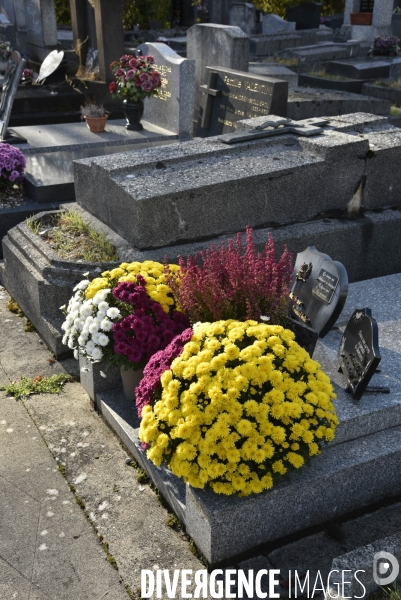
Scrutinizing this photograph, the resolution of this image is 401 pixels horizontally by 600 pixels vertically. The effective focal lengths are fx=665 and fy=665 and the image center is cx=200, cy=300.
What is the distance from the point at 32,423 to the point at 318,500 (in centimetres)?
194

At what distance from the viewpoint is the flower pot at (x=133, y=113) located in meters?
10.1

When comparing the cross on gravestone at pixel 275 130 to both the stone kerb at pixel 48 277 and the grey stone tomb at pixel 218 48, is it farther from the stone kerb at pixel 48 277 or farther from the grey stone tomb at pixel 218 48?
the grey stone tomb at pixel 218 48

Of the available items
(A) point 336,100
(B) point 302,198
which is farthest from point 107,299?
(A) point 336,100

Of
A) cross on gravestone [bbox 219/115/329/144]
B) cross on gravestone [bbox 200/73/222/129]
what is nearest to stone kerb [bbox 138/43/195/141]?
cross on gravestone [bbox 200/73/222/129]

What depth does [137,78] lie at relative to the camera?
9648 mm

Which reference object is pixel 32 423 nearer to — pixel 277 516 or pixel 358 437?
pixel 277 516

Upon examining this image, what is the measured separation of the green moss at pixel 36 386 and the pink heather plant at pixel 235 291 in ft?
4.14

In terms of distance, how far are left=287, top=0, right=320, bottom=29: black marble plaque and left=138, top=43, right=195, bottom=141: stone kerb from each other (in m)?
18.2

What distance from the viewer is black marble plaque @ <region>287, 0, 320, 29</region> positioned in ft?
85.8

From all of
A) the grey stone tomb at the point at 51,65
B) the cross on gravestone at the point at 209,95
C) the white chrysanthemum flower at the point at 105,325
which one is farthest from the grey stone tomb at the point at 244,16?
the white chrysanthemum flower at the point at 105,325

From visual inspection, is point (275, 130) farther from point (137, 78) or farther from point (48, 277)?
point (137, 78)

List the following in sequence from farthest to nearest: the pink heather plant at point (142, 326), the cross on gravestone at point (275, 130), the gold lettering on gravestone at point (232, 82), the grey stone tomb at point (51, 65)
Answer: the grey stone tomb at point (51, 65) → the gold lettering on gravestone at point (232, 82) → the cross on gravestone at point (275, 130) → the pink heather plant at point (142, 326)

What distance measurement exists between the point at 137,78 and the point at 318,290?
6466 millimetres

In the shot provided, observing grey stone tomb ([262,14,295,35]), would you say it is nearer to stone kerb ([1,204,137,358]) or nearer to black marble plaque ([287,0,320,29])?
black marble plaque ([287,0,320,29])
